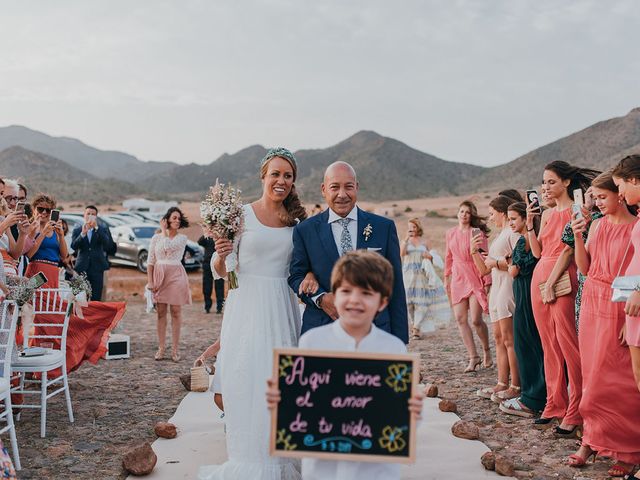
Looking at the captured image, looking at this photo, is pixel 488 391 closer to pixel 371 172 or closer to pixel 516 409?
pixel 516 409

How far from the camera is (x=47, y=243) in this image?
26.7 feet

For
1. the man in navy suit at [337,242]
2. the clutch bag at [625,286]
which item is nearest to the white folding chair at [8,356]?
the man in navy suit at [337,242]

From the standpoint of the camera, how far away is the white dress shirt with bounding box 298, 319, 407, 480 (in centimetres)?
307

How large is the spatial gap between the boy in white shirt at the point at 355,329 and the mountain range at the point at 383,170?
49.6 meters

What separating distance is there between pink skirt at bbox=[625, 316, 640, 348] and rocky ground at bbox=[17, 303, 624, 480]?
3.79 feet

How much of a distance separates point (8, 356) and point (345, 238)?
2812 millimetres

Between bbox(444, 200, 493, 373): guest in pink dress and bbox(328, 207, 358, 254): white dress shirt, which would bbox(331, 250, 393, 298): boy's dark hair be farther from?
bbox(444, 200, 493, 373): guest in pink dress

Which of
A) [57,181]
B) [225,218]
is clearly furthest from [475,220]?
[57,181]

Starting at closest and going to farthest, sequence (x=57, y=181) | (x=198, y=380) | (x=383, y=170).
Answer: (x=198, y=380) < (x=57, y=181) < (x=383, y=170)

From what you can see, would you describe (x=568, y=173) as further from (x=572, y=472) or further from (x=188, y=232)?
(x=188, y=232)

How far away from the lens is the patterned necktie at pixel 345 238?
14.0ft

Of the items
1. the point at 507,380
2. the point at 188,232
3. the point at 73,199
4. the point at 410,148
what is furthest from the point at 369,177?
the point at 507,380

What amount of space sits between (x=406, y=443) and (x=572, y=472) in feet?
8.88

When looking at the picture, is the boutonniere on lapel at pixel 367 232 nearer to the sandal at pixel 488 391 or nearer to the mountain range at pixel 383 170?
the sandal at pixel 488 391
